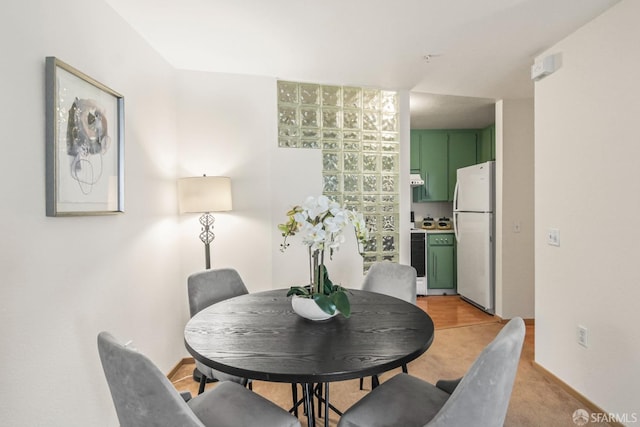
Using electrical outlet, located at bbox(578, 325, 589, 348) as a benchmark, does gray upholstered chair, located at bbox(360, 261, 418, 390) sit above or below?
above

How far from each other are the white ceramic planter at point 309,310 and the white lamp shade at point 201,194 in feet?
3.98

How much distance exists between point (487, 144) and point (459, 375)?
3.32 metres

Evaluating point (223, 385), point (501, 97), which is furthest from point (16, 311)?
point (501, 97)

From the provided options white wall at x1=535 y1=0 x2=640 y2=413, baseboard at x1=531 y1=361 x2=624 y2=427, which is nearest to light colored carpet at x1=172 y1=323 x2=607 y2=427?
baseboard at x1=531 y1=361 x2=624 y2=427

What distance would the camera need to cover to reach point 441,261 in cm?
456

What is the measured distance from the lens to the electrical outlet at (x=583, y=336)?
2.04 metres

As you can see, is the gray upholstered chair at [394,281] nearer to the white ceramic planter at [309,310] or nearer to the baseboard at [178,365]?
the white ceramic planter at [309,310]

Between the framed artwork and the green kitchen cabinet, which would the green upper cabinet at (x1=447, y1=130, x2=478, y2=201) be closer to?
the green kitchen cabinet

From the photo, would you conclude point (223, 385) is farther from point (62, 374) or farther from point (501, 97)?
point (501, 97)

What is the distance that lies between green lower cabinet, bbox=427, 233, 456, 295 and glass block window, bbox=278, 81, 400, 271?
5.19 ft

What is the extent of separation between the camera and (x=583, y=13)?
1.92 metres

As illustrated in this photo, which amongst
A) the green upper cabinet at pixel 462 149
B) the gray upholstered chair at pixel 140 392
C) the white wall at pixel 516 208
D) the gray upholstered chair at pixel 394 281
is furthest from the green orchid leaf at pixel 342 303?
the green upper cabinet at pixel 462 149
